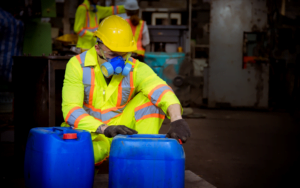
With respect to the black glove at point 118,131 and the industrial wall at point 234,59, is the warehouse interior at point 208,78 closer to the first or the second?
the industrial wall at point 234,59

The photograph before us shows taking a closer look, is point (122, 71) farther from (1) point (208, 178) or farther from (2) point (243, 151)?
(2) point (243, 151)

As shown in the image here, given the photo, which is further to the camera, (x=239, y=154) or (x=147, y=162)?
(x=239, y=154)

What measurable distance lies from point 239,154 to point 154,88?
141cm

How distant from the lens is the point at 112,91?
204cm

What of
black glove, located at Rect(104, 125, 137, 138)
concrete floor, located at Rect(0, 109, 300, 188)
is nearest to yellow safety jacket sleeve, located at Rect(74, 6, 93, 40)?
concrete floor, located at Rect(0, 109, 300, 188)

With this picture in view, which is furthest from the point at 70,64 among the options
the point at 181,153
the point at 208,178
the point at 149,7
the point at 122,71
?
the point at 149,7

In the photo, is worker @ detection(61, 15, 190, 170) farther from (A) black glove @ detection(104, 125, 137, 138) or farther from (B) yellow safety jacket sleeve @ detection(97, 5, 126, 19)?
(B) yellow safety jacket sleeve @ detection(97, 5, 126, 19)

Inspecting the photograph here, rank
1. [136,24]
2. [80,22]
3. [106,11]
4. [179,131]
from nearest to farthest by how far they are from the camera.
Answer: [179,131] → [80,22] → [106,11] → [136,24]

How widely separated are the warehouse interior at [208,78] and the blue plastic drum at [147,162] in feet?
2.02

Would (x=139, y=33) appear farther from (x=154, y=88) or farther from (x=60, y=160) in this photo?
(x=60, y=160)

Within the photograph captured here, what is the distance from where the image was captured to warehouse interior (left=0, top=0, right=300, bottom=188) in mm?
2355

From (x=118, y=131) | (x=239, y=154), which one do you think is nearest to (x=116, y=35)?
(x=118, y=131)

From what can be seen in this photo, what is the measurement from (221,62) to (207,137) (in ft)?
9.01

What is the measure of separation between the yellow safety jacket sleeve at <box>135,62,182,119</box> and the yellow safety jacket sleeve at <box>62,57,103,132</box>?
358mm
